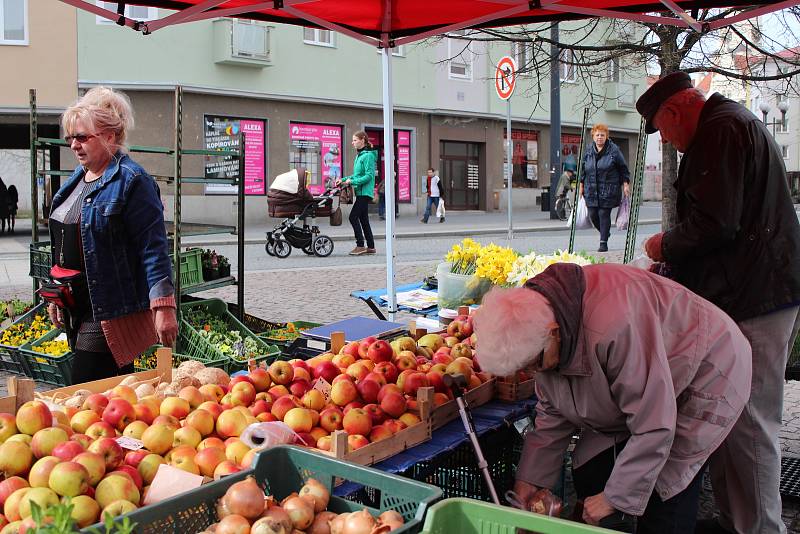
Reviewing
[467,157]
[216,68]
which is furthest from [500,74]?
[467,157]

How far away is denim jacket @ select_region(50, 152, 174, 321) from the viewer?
11.4ft

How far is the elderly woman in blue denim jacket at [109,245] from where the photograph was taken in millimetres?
3477

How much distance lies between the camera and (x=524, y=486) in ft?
9.45

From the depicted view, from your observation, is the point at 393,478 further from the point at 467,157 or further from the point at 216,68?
the point at 467,157

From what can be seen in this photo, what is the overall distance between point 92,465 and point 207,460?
419 millimetres

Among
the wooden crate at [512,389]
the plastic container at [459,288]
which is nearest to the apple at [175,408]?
the wooden crate at [512,389]

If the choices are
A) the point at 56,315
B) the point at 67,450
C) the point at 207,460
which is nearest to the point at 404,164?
the point at 56,315

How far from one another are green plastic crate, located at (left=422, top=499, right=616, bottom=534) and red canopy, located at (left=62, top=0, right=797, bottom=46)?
336 centimetres

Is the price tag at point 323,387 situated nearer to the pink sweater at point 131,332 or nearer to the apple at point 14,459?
the pink sweater at point 131,332

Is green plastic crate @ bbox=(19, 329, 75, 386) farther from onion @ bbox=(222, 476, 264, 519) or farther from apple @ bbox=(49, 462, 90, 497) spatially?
onion @ bbox=(222, 476, 264, 519)

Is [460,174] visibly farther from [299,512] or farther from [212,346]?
[299,512]

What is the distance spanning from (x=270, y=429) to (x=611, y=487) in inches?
44.4

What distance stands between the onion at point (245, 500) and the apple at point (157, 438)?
75cm

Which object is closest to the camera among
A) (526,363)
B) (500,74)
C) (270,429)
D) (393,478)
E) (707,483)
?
(393,478)
